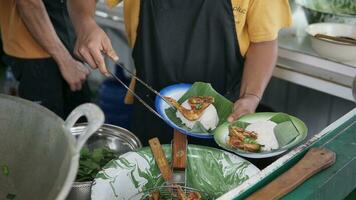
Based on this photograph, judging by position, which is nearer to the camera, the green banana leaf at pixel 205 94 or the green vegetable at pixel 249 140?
the green vegetable at pixel 249 140

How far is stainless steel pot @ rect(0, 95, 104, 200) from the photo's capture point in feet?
2.05

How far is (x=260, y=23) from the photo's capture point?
1521 mm

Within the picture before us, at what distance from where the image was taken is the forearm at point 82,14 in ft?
4.98

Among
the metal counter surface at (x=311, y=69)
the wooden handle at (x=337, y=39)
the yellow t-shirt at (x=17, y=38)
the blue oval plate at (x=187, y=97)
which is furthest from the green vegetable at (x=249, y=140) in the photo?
the yellow t-shirt at (x=17, y=38)

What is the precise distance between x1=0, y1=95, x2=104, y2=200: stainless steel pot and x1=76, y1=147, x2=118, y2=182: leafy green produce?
0.39 m

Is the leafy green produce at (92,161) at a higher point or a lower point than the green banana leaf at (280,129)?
lower

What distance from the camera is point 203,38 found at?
1.58m

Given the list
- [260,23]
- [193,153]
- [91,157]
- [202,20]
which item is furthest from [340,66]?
[91,157]

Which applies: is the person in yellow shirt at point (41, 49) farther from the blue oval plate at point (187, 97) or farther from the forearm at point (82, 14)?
the blue oval plate at point (187, 97)

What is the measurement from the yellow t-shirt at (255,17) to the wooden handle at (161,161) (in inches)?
24.4

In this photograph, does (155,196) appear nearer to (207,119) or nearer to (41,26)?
(207,119)

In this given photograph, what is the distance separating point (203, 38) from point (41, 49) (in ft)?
2.83

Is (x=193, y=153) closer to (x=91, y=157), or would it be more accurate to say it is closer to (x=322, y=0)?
(x=91, y=157)

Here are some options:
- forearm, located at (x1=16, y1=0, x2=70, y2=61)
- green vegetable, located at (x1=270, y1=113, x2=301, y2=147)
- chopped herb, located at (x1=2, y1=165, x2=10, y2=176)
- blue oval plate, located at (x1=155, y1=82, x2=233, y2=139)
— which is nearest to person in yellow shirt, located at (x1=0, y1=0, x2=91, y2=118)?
forearm, located at (x1=16, y1=0, x2=70, y2=61)
